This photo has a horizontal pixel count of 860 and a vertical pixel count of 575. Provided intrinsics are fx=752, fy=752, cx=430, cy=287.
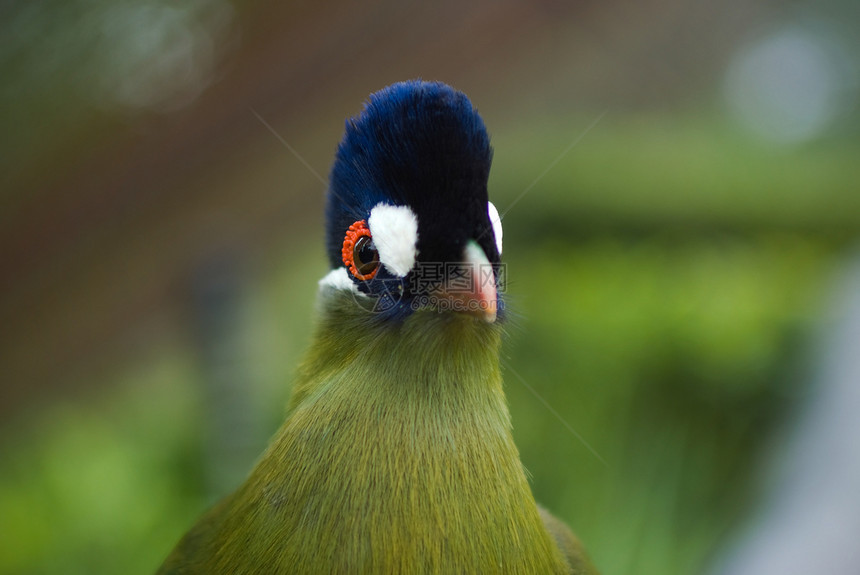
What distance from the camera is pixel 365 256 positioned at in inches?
42.6

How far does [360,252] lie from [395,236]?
0.10 m

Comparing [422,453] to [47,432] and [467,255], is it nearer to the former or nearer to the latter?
[467,255]

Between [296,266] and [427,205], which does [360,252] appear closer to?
[427,205]

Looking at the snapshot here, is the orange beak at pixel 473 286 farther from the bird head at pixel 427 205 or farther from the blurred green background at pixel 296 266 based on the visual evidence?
the blurred green background at pixel 296 266

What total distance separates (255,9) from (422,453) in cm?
206

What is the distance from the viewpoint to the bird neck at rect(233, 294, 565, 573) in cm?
100

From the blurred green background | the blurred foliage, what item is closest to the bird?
the blurred foliage

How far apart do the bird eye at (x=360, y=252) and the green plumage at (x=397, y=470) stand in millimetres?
65

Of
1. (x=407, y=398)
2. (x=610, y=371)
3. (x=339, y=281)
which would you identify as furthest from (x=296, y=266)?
(x=407, y=398)

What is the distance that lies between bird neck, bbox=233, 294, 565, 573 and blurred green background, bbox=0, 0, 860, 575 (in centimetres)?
117

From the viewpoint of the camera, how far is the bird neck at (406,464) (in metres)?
1.00

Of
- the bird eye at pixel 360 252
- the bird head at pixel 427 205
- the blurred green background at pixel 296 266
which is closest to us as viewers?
the bird head at pixel 427 205

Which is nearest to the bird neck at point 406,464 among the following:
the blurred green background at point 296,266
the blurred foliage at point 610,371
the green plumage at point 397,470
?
the green plumage at point 397,470

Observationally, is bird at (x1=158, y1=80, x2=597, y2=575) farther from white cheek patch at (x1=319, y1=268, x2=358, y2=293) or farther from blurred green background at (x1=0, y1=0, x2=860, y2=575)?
blurred green background at (x1=0, y1=0, x2=860, y2=575)
